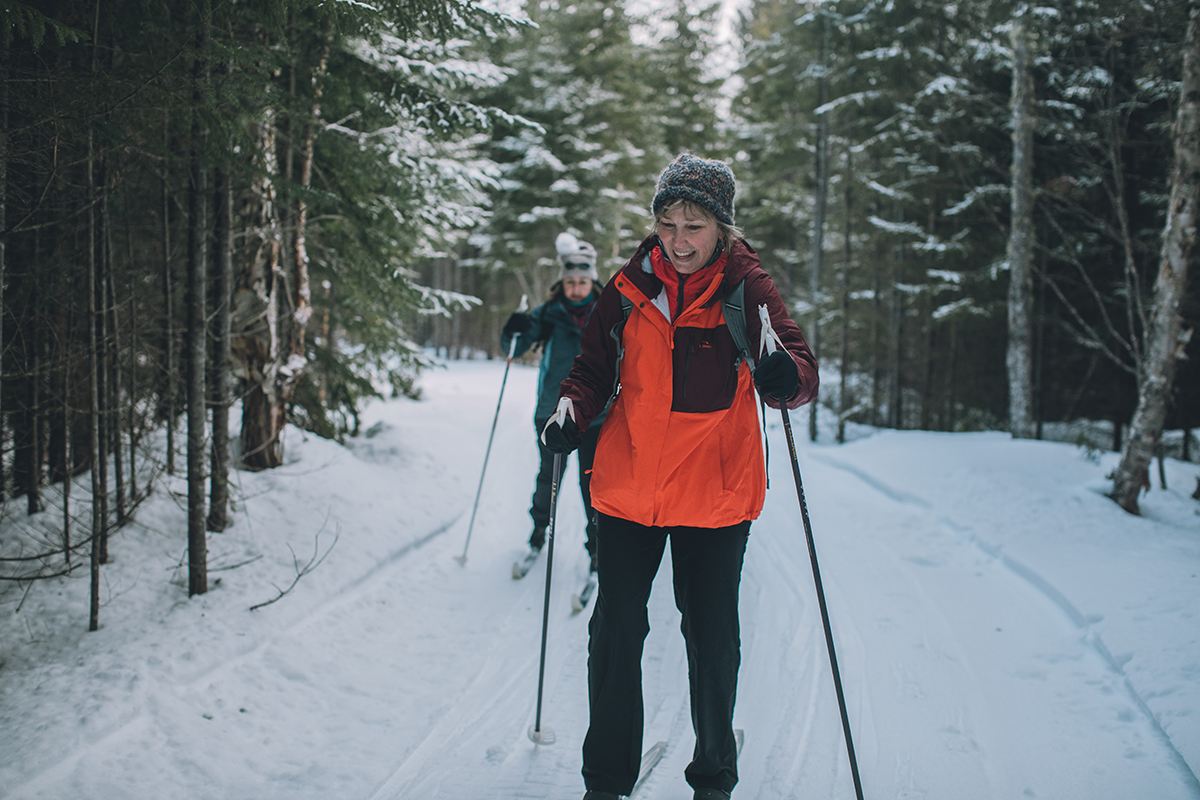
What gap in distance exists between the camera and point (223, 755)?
9.04 ft

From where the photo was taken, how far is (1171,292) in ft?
20.3

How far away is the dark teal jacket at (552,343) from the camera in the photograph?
16.9 ft

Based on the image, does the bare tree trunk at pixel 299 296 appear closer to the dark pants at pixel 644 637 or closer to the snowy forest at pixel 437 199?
the snowy forest at pixel 437 199

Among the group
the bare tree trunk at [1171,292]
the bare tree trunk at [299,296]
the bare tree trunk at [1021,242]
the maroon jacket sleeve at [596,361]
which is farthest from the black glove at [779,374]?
the bare tree trunk at [1021,242]

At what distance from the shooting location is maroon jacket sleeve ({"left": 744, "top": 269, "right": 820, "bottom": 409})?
2158mm

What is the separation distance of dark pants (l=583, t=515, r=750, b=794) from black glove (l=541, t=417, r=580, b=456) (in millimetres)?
304

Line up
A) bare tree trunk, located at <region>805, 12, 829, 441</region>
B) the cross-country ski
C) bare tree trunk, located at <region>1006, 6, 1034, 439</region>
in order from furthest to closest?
bare tree trunk, located at <region>805, 12, 829, 441</region> < bare tree trunk, located at <region>1006, 6, 1034, 439</region> < the cross-country ski

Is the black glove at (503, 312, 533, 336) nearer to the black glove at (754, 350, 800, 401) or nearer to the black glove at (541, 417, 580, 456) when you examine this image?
the black glove at (541, 417, 580, 456)

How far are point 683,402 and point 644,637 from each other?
33.7 inches

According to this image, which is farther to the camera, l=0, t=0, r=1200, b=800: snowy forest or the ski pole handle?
l=0, t=0, r=1200, b=800: snowy forest

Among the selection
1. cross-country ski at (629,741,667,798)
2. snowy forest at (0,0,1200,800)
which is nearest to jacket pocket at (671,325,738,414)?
snowy forest at (0,0,1200,800)

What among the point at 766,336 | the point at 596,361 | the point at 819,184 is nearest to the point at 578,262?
the point at 596,361

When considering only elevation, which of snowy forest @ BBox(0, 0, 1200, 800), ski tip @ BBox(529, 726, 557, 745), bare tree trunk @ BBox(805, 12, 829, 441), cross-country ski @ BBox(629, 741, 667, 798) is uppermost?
bare tree trunk @ BBox(805, 12, 829, 441)

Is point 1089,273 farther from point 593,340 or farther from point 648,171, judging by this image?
point 593,340
